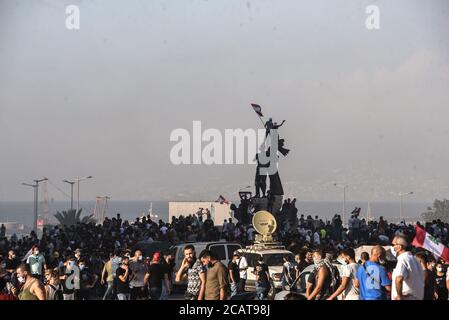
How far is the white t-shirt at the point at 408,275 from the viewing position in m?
10.6

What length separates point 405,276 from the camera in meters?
10.6

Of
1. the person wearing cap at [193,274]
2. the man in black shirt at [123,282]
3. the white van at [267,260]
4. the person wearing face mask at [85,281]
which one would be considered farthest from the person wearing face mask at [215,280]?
the white van at [267,260]

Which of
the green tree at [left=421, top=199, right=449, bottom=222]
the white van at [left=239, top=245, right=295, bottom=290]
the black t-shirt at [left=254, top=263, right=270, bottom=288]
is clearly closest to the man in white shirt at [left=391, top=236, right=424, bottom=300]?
the black t-shirt at [left=254, top=263, right=270, bottom=288]

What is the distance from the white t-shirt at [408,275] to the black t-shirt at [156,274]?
5.56 m

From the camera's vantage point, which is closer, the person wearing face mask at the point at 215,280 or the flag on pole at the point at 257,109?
the person wearing face mask at the point at 215,280

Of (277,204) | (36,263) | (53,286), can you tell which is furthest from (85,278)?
(277,204)

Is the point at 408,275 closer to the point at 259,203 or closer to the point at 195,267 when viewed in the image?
the point at 195,267

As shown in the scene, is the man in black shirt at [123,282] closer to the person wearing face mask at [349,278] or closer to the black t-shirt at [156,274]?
the black t-shirt at [156,274]

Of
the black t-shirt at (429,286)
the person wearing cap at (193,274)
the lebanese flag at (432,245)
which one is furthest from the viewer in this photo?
the lebanese flag at (432,245)

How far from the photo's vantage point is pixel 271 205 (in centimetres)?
3828

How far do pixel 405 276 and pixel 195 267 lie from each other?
4002 mm

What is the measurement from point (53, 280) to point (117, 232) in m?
13.3

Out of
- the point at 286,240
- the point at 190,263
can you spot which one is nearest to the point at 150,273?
the point at 190,263
